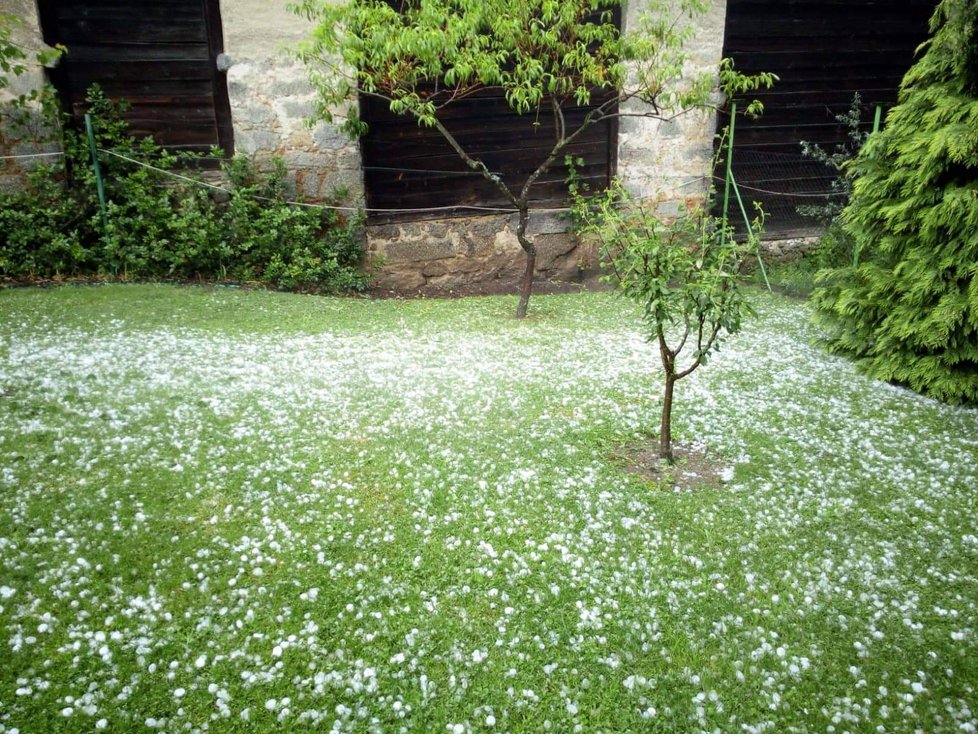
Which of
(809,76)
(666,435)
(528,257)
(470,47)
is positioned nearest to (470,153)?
(528,257)

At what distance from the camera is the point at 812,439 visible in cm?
391

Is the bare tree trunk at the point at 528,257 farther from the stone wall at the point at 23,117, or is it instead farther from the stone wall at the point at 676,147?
the stone wall at the point at 23,117

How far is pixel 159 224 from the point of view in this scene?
6715mm

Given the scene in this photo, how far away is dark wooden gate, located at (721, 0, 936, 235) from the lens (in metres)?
8.08

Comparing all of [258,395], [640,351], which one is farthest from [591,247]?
[258,395]

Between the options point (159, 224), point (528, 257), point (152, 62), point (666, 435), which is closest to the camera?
point (666, 435)

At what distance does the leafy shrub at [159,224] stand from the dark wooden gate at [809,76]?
506 cm

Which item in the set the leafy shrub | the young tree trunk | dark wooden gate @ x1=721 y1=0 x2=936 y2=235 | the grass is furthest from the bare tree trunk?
dark wooden gate @ x1=721 y1=0 x2=936 y2=235

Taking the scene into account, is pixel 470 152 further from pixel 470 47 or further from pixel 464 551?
pixel 464 551

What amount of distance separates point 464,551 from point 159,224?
546 centimetres

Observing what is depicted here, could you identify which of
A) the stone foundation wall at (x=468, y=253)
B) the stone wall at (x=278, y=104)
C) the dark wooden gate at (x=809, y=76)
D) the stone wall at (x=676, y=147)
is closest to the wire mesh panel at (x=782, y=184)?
the dark wooden gate at (x=809, y=76)

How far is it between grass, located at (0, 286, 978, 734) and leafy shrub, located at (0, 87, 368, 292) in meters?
1.99

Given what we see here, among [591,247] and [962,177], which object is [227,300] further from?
[962,177]

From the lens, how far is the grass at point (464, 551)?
7.16ft
